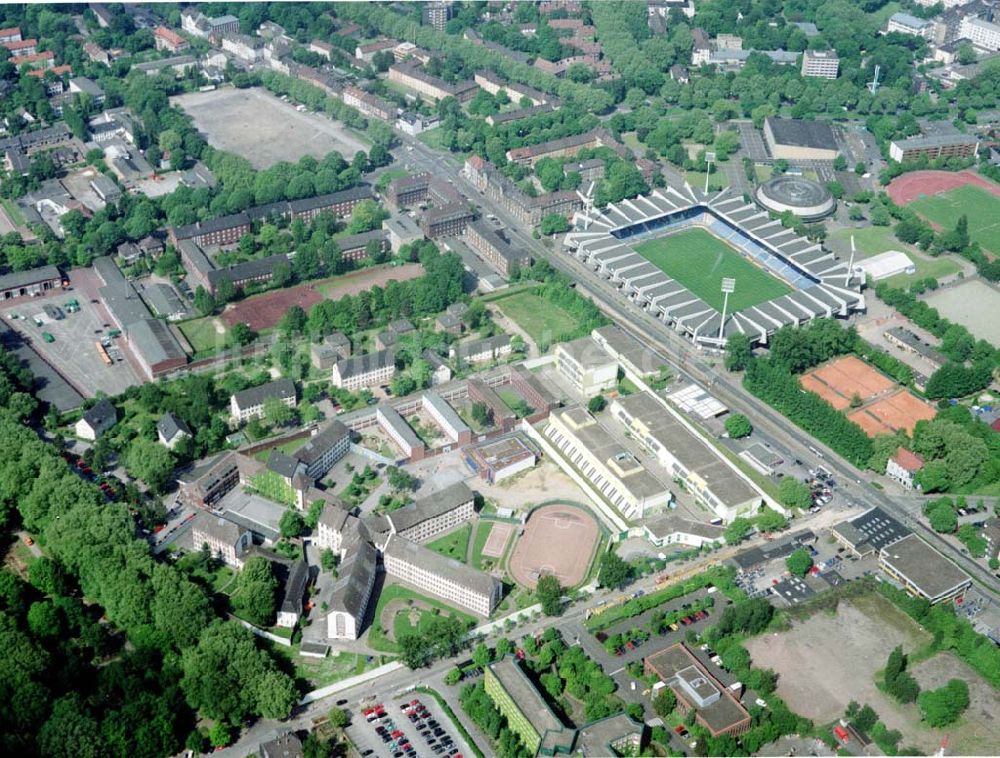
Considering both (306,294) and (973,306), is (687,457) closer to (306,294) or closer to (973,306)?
(973,306)

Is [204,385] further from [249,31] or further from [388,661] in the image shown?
[249,31]

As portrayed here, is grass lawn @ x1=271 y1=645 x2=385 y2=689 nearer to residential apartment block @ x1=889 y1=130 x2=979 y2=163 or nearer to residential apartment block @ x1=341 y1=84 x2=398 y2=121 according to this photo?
residential apartment block @ x1=341 y1=84 x2=398 y2=121

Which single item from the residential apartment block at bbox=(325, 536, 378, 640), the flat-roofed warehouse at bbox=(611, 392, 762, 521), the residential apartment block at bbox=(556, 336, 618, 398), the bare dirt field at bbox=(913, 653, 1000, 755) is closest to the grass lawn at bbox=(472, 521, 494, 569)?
the residential apartment block at bbox=(325, 536, 378, 640)

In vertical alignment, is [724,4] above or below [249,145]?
above

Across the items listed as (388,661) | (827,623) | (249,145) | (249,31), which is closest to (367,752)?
(388,661)

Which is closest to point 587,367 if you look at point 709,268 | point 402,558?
point 709,268

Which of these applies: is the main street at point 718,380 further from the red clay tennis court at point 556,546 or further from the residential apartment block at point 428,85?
the residential apartment block at point 428,85
